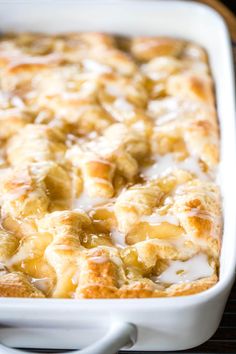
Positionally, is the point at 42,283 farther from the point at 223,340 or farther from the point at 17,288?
the point at 223,340

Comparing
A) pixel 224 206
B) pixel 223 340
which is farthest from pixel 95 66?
pixel 223 340

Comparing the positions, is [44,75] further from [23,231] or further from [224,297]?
[224,297]

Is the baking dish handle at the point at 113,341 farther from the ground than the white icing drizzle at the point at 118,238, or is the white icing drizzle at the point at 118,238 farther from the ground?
the baking dish handle at the point at 113,341

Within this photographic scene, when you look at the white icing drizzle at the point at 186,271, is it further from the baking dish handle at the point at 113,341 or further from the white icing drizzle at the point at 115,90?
the white icing drizzle at the point at 115,90

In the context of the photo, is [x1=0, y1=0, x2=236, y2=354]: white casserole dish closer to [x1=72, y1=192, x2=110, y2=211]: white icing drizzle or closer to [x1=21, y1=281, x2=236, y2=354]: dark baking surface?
[x1=21, y1=281, x2=236, y2=354]: dark baking surface

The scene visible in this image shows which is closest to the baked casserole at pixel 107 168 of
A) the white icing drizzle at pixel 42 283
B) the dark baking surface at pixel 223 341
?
the white icing drizzle at pixel 42 283

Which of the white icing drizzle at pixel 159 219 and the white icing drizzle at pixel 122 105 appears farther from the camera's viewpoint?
the white icing drizzle at pixel 122 105

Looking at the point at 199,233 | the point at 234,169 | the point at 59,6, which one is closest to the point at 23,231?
the point at 199,233
